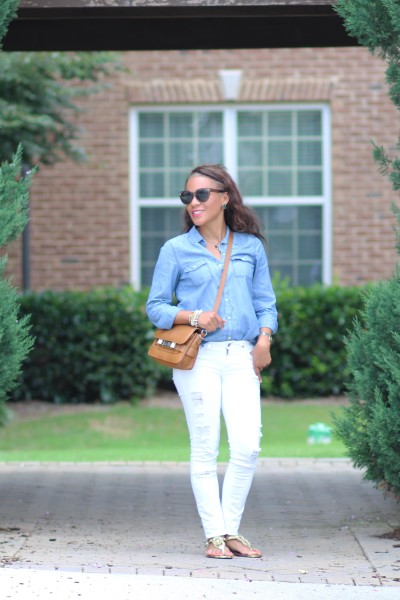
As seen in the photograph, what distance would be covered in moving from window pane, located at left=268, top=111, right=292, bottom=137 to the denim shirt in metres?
9.35

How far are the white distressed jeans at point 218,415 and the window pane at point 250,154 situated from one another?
9519 millimetres

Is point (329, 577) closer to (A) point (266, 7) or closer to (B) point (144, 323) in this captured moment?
(A) point (266, 7)

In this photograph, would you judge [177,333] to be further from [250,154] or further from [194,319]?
[250,154]

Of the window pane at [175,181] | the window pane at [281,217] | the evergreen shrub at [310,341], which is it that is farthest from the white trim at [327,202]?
the window pane at [175,181]

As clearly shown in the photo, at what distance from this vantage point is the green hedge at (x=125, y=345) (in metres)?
14.1

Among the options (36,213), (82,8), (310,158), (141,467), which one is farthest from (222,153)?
(82,8)

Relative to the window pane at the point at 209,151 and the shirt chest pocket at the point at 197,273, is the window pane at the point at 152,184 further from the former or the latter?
the shirt chest pocket at the point at 197,273

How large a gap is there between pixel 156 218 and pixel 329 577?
10.1m

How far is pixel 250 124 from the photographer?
15.2 m

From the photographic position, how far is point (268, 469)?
30.6 ft

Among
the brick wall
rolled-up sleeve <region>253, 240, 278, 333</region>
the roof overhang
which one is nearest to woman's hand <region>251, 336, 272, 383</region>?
rolled-up sleeve <region>253, 240, 278, 333</region>

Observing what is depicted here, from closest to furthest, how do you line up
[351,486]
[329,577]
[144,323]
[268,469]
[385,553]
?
1. [329,577]
2. [385,553]
3. [351,486]
4. [268,469]
5. [144,323]

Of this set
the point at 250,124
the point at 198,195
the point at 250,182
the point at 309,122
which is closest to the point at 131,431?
the point at 250,182

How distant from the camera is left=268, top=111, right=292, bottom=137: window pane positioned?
1512cm
